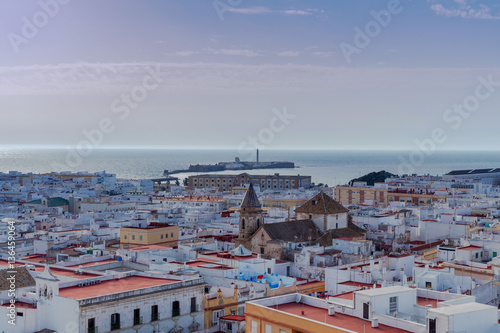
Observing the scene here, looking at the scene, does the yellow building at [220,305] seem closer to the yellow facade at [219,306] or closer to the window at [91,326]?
the yellow facade at [219,306]

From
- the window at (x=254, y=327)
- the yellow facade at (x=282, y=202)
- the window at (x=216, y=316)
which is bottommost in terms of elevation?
the window at (x=216, y=316)

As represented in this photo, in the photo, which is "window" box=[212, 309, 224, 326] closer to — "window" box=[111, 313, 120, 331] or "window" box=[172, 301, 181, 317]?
"window" box=[172, 301, 181, 317]

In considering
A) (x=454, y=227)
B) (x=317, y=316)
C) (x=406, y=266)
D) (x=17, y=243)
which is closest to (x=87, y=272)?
(x=317, y=316)

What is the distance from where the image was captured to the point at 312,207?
1704 inches

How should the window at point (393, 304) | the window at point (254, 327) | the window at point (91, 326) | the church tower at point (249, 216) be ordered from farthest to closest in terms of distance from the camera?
1. the church tower at point (249, 216)
2. the window at point (91, 326)
3. the window at point (254, 327)
4. the window at point (393, 304)

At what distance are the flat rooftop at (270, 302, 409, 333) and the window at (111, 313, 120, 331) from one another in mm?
5384

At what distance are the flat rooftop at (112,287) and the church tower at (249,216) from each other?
16.9 metres

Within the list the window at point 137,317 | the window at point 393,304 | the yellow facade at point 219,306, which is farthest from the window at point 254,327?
the yellow facade at point 219,306

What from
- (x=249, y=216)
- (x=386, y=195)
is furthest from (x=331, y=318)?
(x=386, y=195)

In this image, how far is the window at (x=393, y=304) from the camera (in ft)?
62.6

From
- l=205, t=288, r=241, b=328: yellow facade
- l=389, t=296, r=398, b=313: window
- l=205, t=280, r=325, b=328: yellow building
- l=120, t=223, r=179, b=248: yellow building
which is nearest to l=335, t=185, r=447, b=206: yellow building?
l=120, t=223, r=179, b=248: yellow building

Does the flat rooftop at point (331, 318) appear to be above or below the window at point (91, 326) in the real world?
above

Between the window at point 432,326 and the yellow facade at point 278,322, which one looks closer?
the window at point 432,326

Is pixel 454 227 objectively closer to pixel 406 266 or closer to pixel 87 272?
pixel 406 266
